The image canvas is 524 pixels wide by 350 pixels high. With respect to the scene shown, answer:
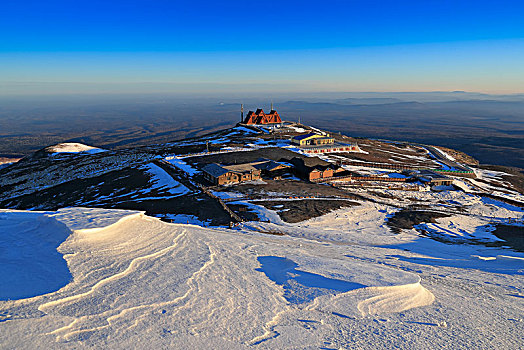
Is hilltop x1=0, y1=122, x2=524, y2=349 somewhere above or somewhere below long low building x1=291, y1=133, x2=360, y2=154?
above

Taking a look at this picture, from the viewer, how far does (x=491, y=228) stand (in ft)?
126

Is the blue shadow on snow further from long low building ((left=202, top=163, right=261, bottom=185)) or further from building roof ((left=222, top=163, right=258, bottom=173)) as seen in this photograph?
building roof ((left=222, top=163, right=258, bottom=173))

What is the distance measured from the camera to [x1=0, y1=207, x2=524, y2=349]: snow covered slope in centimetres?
936

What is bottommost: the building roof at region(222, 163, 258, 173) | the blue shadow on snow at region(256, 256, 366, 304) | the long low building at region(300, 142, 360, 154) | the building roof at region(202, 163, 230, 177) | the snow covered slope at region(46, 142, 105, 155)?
the snow covered slope at region(46, 142, 105, 155)

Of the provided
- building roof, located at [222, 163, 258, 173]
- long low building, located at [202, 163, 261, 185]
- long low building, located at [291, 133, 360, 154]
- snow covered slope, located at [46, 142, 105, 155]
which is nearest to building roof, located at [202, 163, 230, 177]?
long low building, located at [202, 163, 261, 185]

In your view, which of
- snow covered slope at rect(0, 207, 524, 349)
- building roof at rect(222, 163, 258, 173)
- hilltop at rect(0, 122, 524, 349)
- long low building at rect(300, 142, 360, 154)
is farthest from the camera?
long low building at rect(300, 142, 360, 154)

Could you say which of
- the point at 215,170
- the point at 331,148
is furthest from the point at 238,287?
the point at 331,148

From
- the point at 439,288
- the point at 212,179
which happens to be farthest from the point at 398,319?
the point at 212,179

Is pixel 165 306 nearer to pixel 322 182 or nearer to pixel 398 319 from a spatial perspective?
pixel 398 319

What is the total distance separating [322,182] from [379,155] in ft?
137

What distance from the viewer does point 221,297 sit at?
1169 centimetres

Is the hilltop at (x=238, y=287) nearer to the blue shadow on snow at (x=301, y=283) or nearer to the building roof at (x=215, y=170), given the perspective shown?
the blue shadow on snow at (x=301, y=283)

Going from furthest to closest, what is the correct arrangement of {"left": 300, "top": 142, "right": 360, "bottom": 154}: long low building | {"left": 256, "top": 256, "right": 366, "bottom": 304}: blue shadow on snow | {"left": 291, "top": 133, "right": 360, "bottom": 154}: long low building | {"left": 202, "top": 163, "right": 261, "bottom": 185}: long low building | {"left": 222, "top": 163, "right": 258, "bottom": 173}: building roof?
1. {"left": 291, "top": 133, "right": 360, "bottom": 154}: long low building
2. {"left": 300, "top": 142, "right": 360, "bottom": 154}: long low building
3. {"left": 222, "top": 163, "right": 258, "bottom": 173}: building roof
4. {"left": 202, "top": 163, "right": 261, "bottom": 185}: long low building
5. {"left": 256, "top": 256, "right": 366, "bottom": 304}: blue shadow on snow

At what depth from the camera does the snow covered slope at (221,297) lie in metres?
9.36
